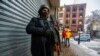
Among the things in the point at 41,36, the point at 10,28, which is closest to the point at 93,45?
the point at 41,36

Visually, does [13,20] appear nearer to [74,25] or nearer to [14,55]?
[14,55]

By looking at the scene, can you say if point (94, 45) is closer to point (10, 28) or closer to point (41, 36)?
point (41, 36)

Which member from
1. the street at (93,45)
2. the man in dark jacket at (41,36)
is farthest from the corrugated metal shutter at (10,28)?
the street at (93,45)

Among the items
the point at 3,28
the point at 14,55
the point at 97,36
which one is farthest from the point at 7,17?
the point at 97,36

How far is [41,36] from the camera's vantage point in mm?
3406

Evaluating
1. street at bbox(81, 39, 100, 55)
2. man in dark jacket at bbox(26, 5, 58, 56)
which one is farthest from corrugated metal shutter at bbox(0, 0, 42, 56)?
street at bbox(81, 39, 100, 55)

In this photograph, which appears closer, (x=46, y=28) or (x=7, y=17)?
(x=7, y=17)

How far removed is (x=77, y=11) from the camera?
230 feet

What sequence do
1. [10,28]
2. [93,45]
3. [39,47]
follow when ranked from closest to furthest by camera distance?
[10,28]
[39,47]
[93,45]

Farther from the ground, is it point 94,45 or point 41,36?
point 41,36

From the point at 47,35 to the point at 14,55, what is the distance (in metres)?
0.70

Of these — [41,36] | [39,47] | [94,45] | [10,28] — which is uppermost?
[10,28]

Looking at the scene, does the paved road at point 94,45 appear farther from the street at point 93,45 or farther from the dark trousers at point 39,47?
the dark trousers at point 39,47

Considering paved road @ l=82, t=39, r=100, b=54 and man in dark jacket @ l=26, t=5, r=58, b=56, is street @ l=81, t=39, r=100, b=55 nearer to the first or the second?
paved road @ l=82, t=39, r=100, b=54
